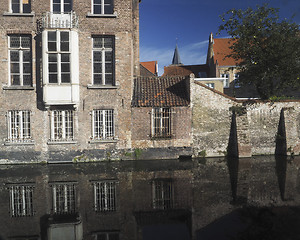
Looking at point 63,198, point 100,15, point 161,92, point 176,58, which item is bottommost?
point 63,198

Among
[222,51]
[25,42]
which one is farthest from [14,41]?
[222,51]

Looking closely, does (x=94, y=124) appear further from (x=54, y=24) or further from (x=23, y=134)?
(x=54, y=24)

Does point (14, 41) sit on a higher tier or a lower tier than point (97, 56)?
higher

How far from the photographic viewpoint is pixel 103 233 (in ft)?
19.1

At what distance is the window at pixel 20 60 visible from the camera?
1398 centimetres

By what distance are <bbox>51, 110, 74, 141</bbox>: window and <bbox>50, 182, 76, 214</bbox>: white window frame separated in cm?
482

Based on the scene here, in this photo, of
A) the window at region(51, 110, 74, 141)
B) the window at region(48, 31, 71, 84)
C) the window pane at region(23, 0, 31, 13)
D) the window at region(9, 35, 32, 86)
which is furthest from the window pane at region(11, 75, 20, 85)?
Result: the window pane at region(23, 0, 31, 13)

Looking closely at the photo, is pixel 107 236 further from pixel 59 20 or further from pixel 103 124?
pixel 59 20

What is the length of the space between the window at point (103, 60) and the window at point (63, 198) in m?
7.16

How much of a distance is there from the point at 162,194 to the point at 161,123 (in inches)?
266

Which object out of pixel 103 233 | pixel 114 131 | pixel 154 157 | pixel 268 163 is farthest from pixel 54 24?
pixel 268 163

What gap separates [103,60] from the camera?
1441 centimetres

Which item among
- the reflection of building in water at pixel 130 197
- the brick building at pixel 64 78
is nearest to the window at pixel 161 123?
the brick building at pixel 64 78

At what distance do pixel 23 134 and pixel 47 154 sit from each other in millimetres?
1951
